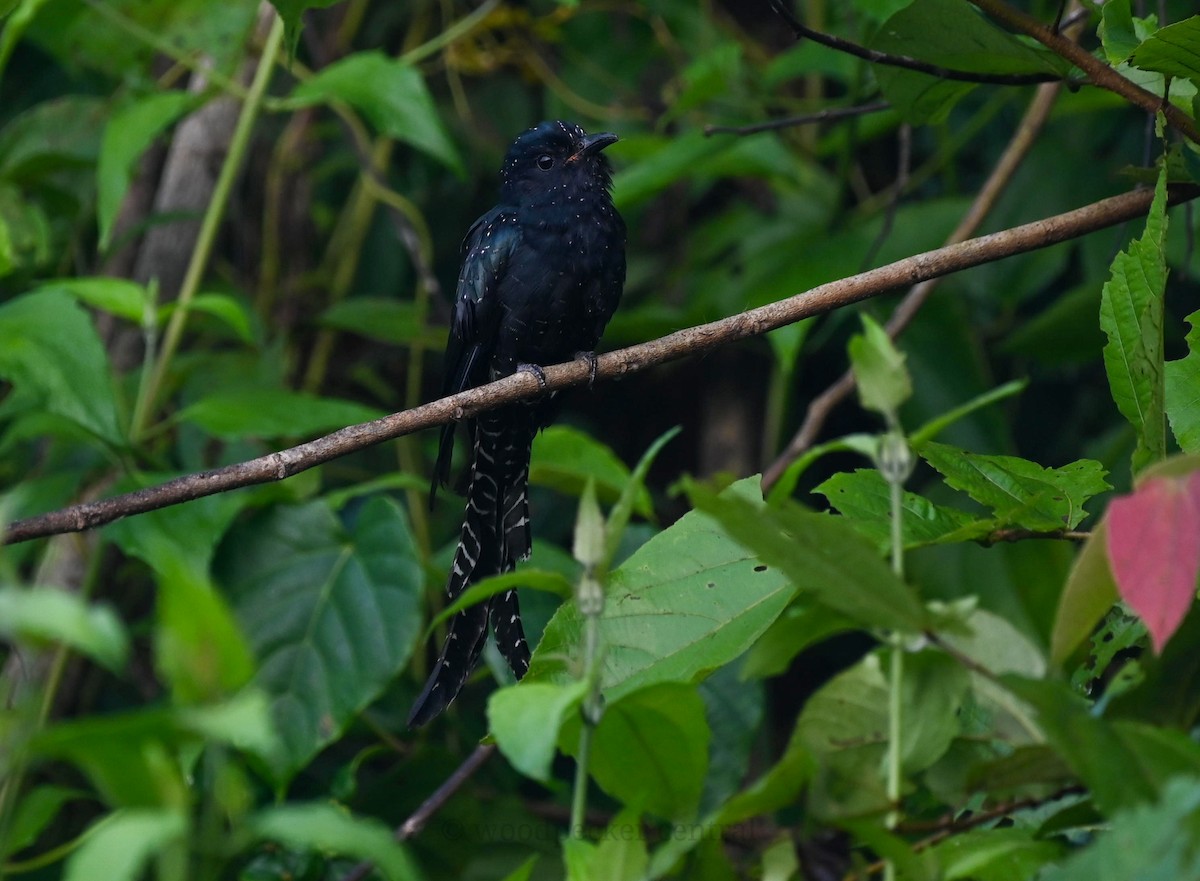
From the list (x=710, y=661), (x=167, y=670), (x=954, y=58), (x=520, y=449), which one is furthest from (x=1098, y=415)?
(x=167, y=670)

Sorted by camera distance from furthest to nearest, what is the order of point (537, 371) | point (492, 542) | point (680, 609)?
point (492, 542)
point (537, 371)
point (680, 609)

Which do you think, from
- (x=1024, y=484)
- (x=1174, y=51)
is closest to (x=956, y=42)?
(x=1174, y=51)

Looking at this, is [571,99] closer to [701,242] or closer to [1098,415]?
[701,242]

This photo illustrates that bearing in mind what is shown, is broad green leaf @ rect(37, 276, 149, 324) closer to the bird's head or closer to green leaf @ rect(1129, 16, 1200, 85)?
the bird's head

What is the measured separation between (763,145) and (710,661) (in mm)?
2285

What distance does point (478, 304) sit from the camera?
3.07 meters

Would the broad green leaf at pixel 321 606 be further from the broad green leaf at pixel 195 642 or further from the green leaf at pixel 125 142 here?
the broad green leaf at pixel 195 642

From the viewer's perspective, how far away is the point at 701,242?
12.5ft

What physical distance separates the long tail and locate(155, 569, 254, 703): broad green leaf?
1.44 metres

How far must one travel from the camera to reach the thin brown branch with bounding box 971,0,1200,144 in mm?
1645

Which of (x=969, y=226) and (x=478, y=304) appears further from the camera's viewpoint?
(x=478, y=304)

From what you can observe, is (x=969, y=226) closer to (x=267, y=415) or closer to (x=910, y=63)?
(x=910, y=63)

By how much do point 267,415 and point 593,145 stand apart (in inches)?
42.2

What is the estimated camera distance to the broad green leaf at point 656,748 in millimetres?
1005
